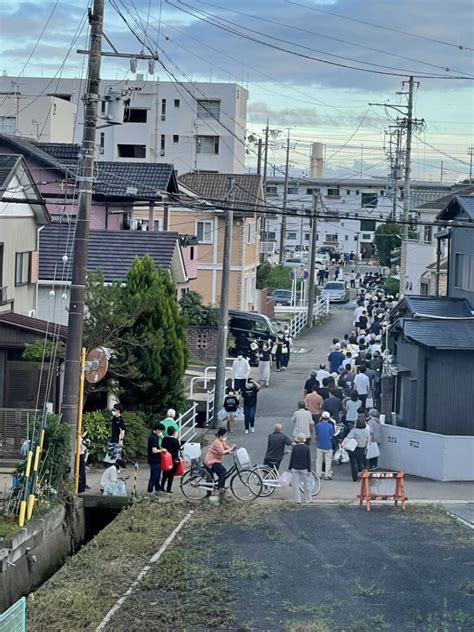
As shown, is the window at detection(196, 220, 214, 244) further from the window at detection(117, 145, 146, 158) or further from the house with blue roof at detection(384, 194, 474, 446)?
the window at detection(117, 145, 146, 158)

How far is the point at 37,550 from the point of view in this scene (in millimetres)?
15000

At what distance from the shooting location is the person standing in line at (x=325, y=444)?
20.6 metres


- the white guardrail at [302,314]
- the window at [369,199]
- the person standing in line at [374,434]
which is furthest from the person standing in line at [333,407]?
the window at [369,199]

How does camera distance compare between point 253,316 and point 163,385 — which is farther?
point 253,316

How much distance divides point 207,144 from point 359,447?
213 ft

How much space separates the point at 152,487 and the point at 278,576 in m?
5.47

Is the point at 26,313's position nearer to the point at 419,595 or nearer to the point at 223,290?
the point at 223,290

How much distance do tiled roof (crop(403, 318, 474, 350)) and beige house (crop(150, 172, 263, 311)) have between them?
2408cm

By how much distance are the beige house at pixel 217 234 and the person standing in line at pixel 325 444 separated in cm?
2675

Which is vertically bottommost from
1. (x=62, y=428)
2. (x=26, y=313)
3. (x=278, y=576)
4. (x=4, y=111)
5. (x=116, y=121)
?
(x=278, y=576)

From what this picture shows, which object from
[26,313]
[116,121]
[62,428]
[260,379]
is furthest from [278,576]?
[260,379]

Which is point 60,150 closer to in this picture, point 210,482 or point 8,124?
point 8,124

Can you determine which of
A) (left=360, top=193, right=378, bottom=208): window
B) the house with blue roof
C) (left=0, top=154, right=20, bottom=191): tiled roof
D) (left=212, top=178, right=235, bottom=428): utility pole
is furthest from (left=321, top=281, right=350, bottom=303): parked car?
(left=360, top=193, right=378, bottom=208): window

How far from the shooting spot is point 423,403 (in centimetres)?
2275
